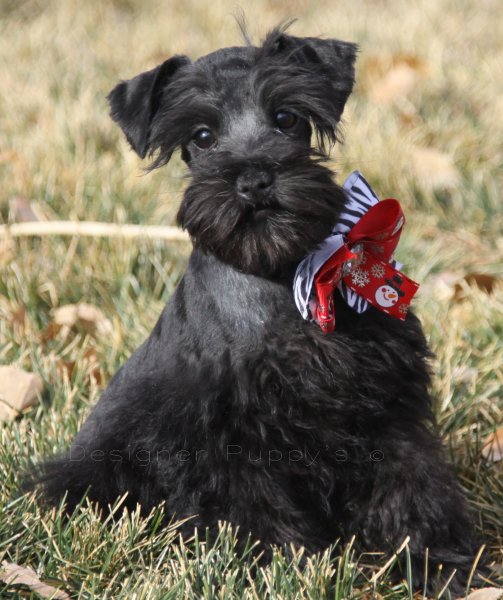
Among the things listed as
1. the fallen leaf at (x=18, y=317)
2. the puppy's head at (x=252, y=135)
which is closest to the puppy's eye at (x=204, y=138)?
the puppy's head at (x=252, y=135)

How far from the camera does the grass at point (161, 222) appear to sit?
2.44 meters

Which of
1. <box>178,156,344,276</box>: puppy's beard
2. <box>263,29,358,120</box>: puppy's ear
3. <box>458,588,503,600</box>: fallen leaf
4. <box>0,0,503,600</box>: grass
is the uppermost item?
<box>263,29,358,120</box>: puppy's ear

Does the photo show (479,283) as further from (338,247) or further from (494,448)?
(338,247)

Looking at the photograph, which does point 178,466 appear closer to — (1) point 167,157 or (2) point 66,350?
(1) point 167,157

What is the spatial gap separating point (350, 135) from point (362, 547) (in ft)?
9.91

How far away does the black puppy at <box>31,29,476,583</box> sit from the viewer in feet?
7.82

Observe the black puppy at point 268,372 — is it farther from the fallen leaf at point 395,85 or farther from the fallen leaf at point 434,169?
the fallen leaf at point 395,85

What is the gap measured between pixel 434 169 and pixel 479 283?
1.10 m

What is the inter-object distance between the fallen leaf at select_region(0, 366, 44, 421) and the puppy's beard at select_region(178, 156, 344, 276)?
4.21 ft

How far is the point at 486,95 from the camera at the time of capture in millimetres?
5668

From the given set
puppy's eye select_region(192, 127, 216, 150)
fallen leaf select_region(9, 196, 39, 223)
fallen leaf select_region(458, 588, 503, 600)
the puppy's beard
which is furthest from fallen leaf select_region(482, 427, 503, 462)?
fallen leaf select_region(9, 196, 39, 223)

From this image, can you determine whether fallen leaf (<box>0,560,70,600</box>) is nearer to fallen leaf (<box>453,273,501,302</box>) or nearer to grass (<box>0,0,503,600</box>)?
grass (<box>0,0,503,600</box>)

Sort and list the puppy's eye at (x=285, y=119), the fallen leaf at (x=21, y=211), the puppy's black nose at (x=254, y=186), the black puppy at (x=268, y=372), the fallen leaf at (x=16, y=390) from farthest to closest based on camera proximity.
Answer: the fallen leaf at (x=21, y=211), the fallen leaf at (x=16, y=390), the puppy's eye at (x=285, y=119), the black puppy at (x=268, y=372), the puppy's black nose at (x=254, y=186)

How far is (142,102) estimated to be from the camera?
2.64m
